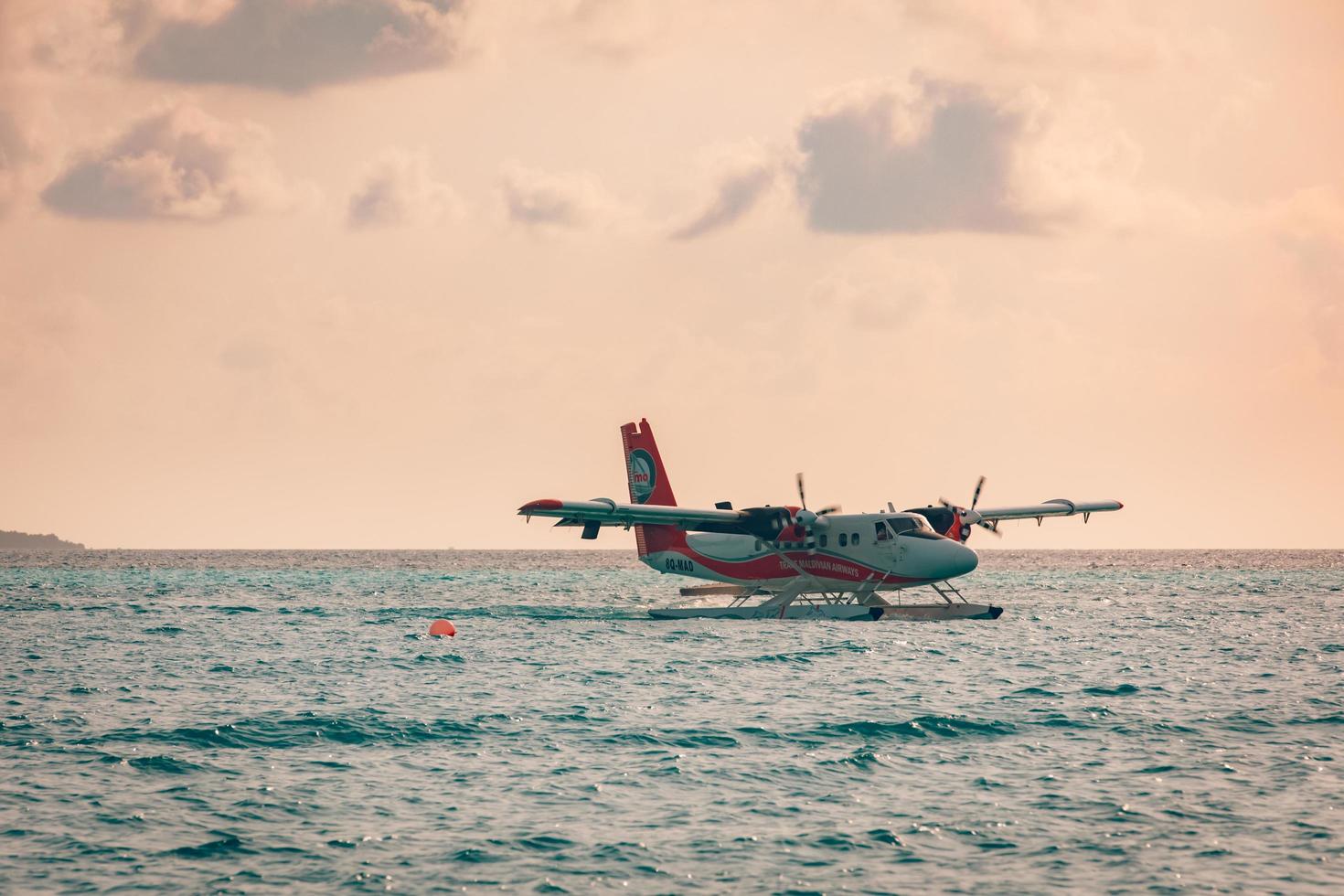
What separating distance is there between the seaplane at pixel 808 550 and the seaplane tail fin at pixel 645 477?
153 cm

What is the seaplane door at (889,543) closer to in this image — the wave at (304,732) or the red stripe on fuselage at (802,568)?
the red stripe on fuselage at (802,568)

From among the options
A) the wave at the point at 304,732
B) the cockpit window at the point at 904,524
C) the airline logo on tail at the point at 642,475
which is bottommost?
the wave at the point at 304,732

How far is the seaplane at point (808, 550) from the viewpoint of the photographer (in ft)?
133

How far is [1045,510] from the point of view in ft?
175

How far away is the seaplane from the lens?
1599 inches

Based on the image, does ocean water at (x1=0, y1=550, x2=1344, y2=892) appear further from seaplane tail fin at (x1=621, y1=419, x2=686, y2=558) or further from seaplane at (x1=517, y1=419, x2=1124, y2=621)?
seaplane tail fin at (x1=621, y1=419, x2=686, y2=558)

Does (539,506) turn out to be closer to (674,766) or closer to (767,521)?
(767,521)

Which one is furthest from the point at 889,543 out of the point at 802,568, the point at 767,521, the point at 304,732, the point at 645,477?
the point at 304,732

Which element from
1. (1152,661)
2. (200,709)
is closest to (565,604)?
(1152,661)

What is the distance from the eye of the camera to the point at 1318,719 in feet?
69.7

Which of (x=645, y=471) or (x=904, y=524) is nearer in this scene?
(x=904, y=524)

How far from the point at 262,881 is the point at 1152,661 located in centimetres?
2510

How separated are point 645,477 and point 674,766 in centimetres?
3343

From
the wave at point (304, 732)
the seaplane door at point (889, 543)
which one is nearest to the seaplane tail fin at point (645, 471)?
the seaplane door at point (889, 543)
